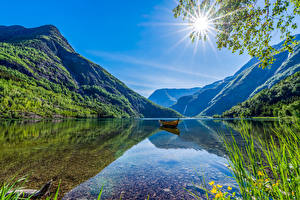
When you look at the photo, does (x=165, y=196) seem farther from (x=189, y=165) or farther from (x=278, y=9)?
(x=278, y=9)

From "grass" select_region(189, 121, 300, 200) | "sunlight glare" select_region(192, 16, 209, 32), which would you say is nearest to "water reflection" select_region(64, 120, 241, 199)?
"grass" select_region(189, 121, 300, 200)

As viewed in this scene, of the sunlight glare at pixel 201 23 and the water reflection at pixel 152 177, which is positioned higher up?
the sunlight glare at pixel 201 23

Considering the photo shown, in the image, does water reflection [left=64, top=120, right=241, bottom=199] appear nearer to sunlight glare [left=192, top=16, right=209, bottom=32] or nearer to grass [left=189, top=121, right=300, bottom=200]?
grass [left=189, top=121, right=300, bottom=200]

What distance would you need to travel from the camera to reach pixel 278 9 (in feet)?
20.2

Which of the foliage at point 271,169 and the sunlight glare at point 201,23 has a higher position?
the sunlight glare at point 201,23

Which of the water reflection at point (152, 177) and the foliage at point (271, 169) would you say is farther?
the water reflection at point (152, 177)

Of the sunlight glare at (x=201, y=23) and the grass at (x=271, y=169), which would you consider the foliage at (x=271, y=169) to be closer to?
the grass at (x=271, y=169)

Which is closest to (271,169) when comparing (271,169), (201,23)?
(271,169)

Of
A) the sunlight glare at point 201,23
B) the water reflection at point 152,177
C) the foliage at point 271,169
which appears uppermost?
the sunlight glare at point 201,23

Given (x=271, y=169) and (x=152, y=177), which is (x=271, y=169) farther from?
(x=152, y=177)

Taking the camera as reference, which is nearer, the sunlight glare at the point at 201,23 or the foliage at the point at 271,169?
the foliage at the point at 271,169

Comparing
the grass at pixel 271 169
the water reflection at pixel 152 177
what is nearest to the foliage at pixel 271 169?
the grass at pixel 271 169

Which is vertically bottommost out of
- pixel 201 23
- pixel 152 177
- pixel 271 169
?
pixel 152 177

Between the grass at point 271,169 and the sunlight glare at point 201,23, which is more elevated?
the sunlight glare at point 201,23
